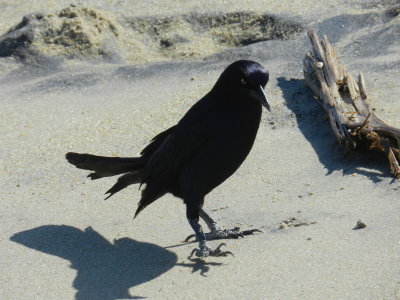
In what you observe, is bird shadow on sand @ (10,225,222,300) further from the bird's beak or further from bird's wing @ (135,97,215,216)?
the bird's beak

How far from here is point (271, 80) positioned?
7.29 m

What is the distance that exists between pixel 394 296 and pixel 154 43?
551 centimetres

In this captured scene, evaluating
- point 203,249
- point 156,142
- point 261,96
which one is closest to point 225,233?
point 203,249

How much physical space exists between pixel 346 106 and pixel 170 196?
1.61m

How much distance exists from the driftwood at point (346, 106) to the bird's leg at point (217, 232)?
3.87ft

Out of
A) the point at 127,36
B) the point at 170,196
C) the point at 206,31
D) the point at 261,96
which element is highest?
the point at 261,96

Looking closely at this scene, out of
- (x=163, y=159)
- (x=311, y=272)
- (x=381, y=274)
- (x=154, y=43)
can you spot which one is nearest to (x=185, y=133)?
(x=163, y=159)

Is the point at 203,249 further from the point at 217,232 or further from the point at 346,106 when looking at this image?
the point at 346,106

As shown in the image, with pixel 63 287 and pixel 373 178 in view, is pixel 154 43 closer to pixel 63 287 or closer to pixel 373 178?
pixel 373 178

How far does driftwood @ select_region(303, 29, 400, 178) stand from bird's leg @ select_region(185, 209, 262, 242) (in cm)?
118

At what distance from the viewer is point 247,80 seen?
15.3 feet

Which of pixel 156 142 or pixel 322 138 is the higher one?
pixel 156 142

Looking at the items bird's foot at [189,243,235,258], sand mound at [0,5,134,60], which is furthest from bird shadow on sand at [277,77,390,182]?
sand mound at [0,5,134,60]

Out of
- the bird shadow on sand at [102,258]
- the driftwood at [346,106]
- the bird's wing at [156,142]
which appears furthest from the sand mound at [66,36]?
the bird shadow on sand at [102,258]
